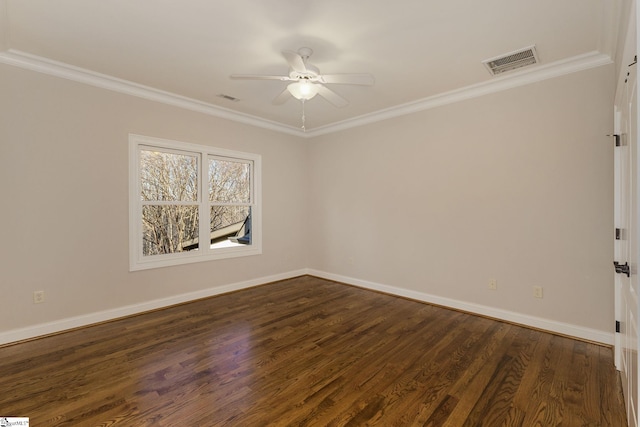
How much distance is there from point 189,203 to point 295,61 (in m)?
2.64

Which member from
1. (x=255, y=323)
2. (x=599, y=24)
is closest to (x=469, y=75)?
(x=599, y=24)

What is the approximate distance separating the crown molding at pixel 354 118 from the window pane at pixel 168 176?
0.71m

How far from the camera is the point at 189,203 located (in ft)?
13.5

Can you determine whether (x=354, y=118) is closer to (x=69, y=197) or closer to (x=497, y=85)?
(x=497, y=85)

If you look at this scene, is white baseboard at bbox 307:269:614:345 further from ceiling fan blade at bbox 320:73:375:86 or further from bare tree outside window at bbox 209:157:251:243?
ceiling fan blade at bbox 320:73:375:86

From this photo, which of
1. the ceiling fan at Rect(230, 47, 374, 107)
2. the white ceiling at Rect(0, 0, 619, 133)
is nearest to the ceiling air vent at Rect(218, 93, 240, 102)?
the white ceiling at Rect(0, 0, 619, 133)

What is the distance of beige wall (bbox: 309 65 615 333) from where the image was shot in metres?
2.82

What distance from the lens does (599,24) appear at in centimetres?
232

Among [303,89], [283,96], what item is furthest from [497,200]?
[283,96]

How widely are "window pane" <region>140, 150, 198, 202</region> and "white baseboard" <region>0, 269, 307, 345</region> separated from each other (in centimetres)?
132

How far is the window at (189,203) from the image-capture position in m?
3.65

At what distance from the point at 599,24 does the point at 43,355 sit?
536cm

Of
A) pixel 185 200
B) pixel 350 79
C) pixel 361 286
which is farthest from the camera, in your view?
pixel 361 286

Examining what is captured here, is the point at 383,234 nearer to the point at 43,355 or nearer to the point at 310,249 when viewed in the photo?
the point at 310,249
